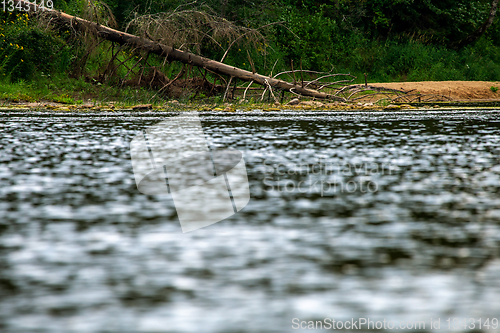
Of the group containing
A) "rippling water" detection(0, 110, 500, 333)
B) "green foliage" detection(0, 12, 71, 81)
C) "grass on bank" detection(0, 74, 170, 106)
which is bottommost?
"grass on bank" detection(0, 74, 170, 106)

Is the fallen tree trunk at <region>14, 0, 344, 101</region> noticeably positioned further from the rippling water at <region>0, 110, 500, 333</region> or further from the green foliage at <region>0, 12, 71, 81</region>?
the rippling water at <region>0, 110, 500, 333</region>

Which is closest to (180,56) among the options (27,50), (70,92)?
(70,92)

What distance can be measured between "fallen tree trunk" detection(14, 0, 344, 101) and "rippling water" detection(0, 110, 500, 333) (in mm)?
11581

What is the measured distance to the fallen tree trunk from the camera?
60.4ft

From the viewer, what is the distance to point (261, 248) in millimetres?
3408

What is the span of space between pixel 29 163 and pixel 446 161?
4440 mm

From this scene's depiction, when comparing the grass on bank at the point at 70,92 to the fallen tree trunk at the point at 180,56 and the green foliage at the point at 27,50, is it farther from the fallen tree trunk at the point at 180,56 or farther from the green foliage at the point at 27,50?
the fallen tree trunk at the point at 180,56

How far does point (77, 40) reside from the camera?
63.2 ft

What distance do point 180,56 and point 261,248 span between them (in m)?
15.7

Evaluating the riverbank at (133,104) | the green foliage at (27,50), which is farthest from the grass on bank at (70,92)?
the green foliage at (27,50)

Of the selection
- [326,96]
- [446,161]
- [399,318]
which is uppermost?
[399,318]

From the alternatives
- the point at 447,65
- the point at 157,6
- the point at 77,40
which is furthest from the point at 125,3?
the point at 447,65

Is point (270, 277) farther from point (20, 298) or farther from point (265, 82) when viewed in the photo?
point (265, 82)

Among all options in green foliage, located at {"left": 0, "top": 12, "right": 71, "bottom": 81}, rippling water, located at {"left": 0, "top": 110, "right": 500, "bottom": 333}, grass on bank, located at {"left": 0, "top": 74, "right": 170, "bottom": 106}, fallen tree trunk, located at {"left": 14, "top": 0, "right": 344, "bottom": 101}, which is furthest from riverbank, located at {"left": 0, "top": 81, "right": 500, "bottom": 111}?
rippling water, located at {"left": 0, "top": 110, "right": 500, "bottom": 333}
